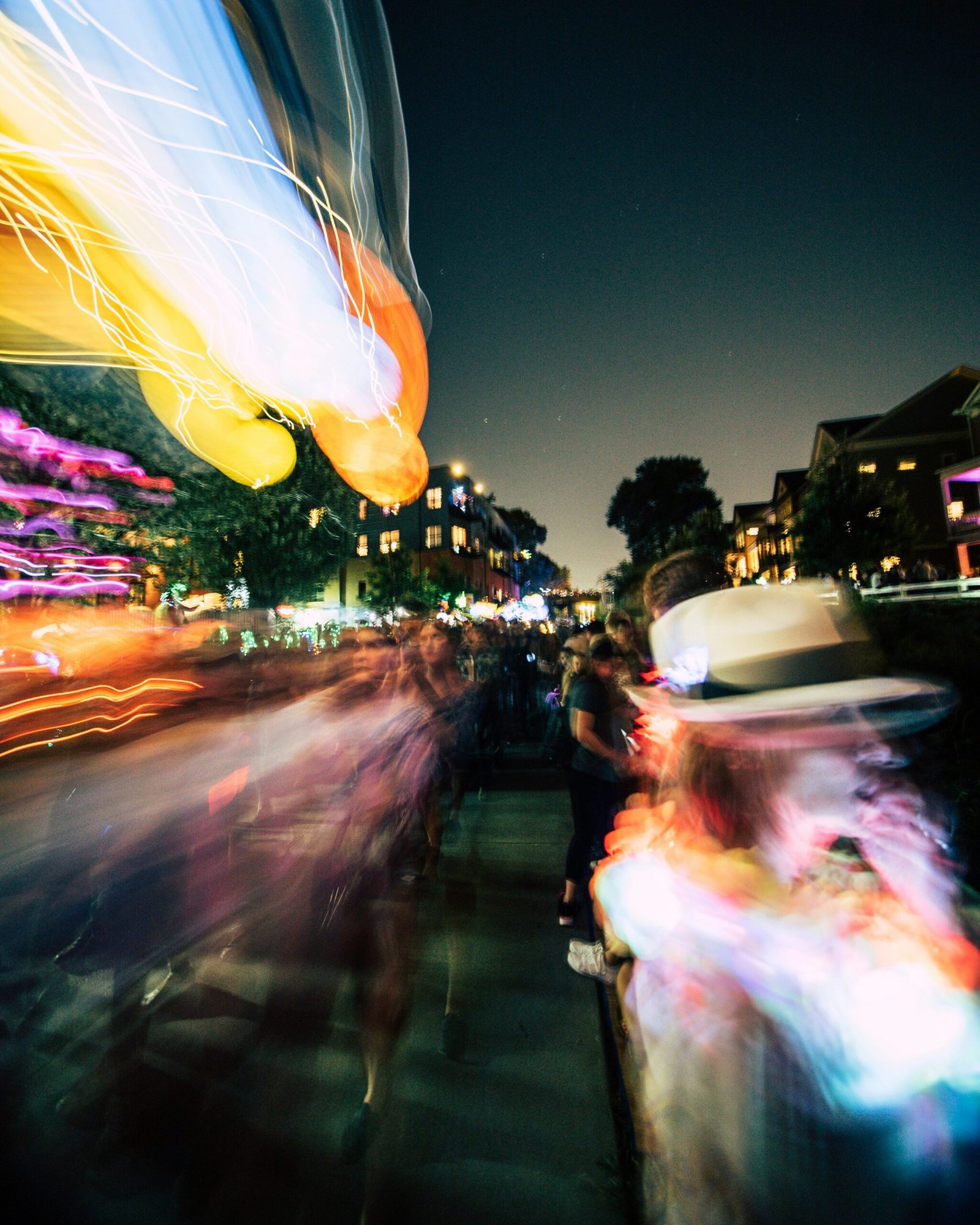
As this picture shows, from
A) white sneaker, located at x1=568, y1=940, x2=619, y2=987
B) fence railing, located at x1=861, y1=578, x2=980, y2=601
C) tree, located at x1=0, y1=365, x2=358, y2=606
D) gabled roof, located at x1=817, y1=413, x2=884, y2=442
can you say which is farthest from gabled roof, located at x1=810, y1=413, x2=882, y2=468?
white sneaker, located at x1=568, y1=940, x2=619, y2=987

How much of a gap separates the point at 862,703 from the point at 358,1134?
2.58 m

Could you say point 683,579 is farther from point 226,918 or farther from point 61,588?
point 61,588

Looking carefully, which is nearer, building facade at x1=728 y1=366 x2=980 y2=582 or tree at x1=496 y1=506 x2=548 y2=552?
building facade at x1=728 y1=366 x2=980 y2=582

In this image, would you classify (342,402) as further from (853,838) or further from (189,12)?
(853,838)

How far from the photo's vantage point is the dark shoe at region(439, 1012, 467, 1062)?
286 centimetres

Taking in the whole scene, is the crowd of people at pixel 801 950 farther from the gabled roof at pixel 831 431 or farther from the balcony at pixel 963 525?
the gabled roof at pixel 831 431

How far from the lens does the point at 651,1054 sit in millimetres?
1953

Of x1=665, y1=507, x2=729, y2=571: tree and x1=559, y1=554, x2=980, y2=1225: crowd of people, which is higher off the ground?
x1=665, y1=507, x2=729, y2=571: tree

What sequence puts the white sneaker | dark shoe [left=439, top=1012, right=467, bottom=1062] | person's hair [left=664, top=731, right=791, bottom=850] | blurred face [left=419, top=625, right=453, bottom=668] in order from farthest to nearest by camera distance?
1. blurred face [left=419, top=625, right=453, bottom=668]
2. the white sneaker
3. dark shoe [left=439, top=1012, right=467, bottom=1062]
4. person's hair [left=664, top=731, right=791, bottom=850]

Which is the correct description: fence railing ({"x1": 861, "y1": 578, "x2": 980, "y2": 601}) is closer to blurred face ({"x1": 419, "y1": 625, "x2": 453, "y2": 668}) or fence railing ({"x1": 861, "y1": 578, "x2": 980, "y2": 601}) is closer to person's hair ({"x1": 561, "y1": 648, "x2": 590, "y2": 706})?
person's hair ({"x1": 561, "y1": 648, "x2": 590, "y2": 706})

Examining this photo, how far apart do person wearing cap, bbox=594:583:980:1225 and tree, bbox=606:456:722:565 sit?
199 feet

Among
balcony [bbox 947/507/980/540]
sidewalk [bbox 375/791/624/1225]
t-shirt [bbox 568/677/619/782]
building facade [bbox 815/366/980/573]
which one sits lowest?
sidewalk [bbox 375/791/624/1225]

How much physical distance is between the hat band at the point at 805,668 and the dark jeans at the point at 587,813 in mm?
2268

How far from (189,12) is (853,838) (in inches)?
339
